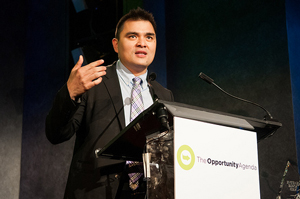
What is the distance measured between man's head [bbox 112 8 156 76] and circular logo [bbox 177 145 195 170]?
0.99m

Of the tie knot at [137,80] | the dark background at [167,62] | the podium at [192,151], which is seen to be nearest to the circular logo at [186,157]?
the podium at [192,151]

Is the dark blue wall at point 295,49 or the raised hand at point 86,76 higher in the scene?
the dark blue wall at point 295,49

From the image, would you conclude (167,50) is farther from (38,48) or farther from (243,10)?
(38,48)

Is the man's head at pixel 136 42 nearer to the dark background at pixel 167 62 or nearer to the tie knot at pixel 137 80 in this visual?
the tie knot at pixel 137 80

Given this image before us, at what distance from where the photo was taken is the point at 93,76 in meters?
1.36

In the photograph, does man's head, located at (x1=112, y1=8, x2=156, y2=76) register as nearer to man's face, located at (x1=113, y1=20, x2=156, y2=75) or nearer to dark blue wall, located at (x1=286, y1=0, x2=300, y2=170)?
man's face, located at (x1=113, y1=20, x2=156, y2=75)

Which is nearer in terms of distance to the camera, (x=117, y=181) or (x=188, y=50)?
(x=117, y=181)

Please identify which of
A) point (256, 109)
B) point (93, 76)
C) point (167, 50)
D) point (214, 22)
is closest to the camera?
point (93, 76)

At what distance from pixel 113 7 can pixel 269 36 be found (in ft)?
5.03

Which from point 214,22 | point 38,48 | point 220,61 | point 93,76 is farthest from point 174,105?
point 38,48

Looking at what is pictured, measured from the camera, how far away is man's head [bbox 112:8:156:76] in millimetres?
2014

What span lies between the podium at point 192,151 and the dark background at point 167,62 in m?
1.52

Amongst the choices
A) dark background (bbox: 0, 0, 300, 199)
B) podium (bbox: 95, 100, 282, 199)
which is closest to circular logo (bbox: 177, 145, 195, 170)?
podium (bbox: 95, 100, 282, 199)

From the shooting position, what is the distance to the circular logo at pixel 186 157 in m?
1.08
